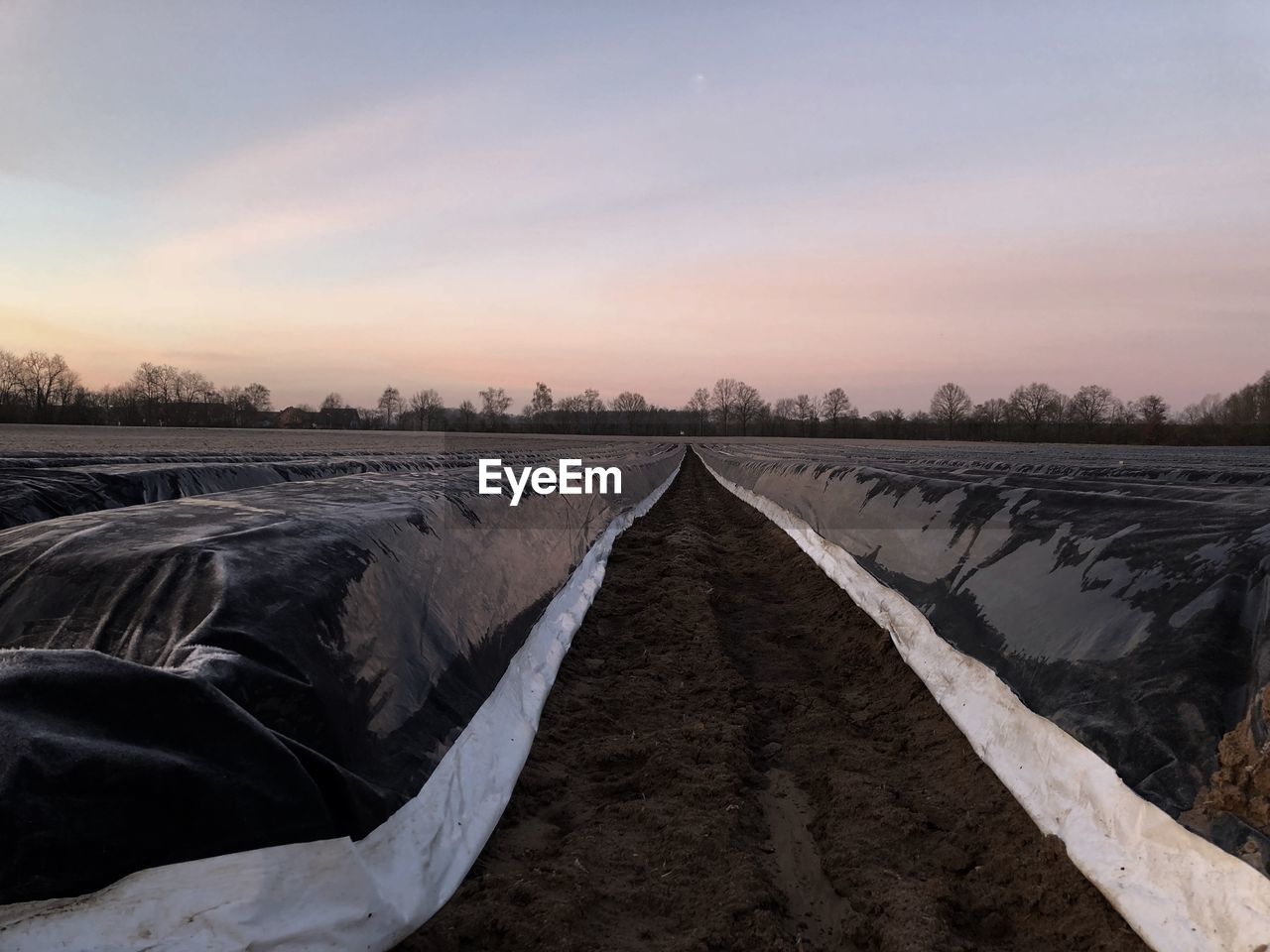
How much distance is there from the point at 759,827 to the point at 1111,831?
45.2 inches

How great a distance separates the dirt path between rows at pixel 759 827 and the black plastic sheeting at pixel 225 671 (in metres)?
0.51

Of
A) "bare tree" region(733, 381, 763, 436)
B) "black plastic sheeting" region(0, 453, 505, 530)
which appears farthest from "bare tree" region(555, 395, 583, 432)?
"black plastic sheeting" region(0, 453, 505, 530)

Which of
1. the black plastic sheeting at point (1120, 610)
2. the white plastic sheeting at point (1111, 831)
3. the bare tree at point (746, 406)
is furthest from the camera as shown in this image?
the bare tree at point (746, 406)

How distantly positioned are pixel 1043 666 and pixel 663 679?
2.10 metres

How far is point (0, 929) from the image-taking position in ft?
4.19

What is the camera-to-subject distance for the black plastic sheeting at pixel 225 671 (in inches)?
55.7

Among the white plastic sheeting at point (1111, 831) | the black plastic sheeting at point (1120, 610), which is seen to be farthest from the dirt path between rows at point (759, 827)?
the black plastic sheeting at point (1120, 610)

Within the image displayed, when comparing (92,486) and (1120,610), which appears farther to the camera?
(92,486)

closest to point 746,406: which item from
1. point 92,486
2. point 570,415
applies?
point 570,415

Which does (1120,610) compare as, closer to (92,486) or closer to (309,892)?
(309,892)

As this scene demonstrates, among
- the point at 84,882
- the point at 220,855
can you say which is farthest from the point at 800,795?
the point at 84,882

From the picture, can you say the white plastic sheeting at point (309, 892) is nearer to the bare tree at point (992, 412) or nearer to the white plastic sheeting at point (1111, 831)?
the white plastic sheeting at point (1111, 831)

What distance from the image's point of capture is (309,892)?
1625 mm

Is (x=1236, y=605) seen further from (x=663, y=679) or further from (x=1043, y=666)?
(x=663, y=679)
